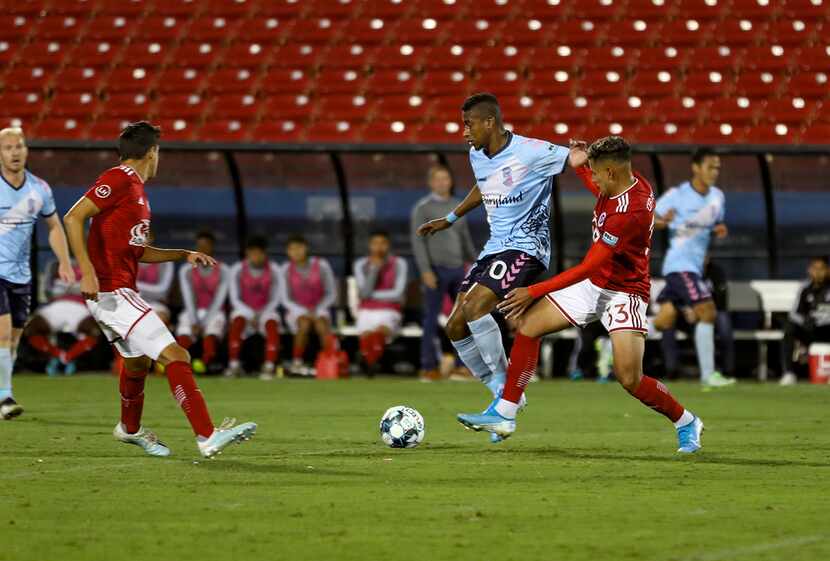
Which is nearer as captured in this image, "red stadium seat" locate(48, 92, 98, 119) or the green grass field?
the green grass field

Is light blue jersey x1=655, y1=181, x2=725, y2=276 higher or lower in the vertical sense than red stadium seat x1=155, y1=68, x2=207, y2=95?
lower

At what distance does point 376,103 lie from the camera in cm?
2012

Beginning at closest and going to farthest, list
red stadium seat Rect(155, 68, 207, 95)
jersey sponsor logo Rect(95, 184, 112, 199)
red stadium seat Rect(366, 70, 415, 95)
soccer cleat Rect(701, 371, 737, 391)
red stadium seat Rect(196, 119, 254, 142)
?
jersey sponsor logo Rect(95, 184, 112, 199) < soccer cleat Rect(701, 371, 737, 391) < red stadium seat Rect(196, 119, 254, 142) < red stadium seat Rect(366, 70, 415, 95) < red stadium seat Rect(155, 68, 207, 95)

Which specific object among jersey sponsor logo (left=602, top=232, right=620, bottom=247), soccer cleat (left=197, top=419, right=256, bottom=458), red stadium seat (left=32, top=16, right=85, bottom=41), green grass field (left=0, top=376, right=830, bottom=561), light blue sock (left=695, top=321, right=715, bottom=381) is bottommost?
green grass field (left=0, top=376, right=830, bottom=561)

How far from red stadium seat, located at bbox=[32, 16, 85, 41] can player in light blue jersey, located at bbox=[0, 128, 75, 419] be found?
12.2m

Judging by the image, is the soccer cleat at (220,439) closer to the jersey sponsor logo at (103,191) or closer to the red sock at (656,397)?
the jersey sponsor logo at (103,191)

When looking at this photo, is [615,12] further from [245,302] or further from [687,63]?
[245,302]

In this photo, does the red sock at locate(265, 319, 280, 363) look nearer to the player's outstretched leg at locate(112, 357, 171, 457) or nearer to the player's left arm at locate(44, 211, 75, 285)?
the player's left arm at locate(44, 211, 75, 285)

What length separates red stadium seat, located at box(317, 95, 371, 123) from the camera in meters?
19.9

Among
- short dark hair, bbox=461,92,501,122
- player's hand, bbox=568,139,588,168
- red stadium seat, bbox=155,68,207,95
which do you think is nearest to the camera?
player's hand, bbox=568,139,588,168

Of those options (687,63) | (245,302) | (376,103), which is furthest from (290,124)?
(687,63)

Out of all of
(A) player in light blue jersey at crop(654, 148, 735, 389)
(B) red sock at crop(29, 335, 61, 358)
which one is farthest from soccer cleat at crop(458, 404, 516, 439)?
(B) red sock at crop(29, 335, 61, 358)

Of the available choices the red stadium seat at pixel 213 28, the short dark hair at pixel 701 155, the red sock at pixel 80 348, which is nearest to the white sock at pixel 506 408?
the short dark hair at pixel 701 155

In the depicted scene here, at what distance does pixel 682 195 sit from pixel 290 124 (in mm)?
7562
